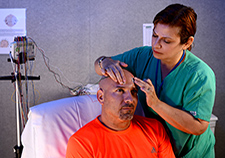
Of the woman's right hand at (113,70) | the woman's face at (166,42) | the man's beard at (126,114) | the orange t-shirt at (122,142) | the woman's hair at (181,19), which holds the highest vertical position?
the woman's hair at (181,19)

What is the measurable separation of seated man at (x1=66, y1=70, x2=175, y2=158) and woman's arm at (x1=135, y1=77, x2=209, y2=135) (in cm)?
16

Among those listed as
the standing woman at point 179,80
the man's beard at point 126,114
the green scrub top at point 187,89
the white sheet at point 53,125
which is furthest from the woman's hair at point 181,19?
the white sheet at point 53,125

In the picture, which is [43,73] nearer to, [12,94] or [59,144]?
[12,94]

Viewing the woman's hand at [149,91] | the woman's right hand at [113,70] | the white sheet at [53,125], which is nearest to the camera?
the woman's hand at [149,91]

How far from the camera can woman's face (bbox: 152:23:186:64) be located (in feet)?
3.74

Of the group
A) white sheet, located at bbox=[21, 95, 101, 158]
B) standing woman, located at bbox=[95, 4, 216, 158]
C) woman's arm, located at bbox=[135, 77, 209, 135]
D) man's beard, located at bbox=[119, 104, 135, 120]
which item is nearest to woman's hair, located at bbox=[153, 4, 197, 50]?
standing woman, located at bbox=[95, 4, 216, 158]

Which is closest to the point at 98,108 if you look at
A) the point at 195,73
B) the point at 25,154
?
the point at 25,154

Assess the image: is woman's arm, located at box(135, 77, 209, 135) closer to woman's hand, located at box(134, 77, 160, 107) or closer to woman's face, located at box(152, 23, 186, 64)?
woman's hand, located at box(134, 77, 160, 107)

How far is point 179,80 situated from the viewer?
4.16 feet

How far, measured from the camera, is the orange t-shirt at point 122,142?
1158mm

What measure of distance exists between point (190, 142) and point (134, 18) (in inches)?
56.9

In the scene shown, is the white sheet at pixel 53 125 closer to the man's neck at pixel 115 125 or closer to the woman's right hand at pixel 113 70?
the man's neck at pixel 115 125

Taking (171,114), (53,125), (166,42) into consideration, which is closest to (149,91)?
(171,114)

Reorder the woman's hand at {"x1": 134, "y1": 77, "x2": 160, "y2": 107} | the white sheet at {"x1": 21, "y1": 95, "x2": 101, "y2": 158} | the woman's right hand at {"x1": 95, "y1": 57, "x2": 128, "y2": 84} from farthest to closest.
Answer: the white sheet at {"x1": 21, "y1": 95, "x2": 101, "y2": 158}, the woman's right hand at {"x1": 95, "y1": 57, "x2": 128, "y2": 84}, the woman's hand at {"x1": 134, "y1": 77, "x2": 160, "y2": 107}
